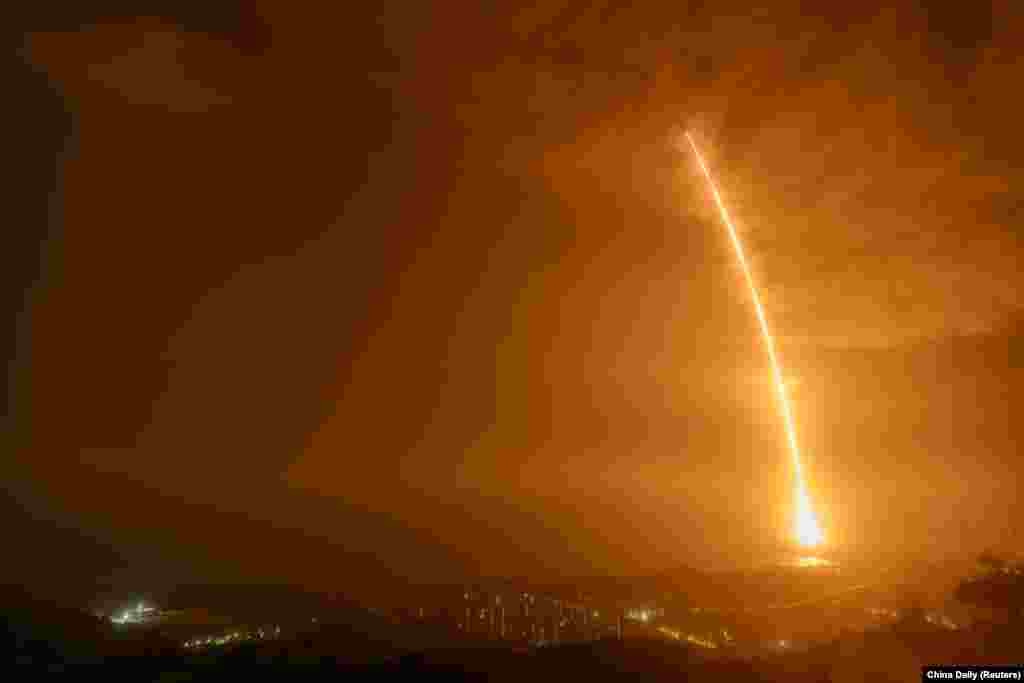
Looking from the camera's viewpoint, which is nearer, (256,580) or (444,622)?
(444,622)

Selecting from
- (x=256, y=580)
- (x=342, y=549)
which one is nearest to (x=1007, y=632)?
(x=256, y=580)

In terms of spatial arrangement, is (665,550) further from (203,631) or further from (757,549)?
(203,631)

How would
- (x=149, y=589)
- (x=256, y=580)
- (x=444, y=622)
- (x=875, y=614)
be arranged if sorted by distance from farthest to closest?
(x=256, y=580), (x=149, y=589), (x=444, y=622), (x=875, y=614)

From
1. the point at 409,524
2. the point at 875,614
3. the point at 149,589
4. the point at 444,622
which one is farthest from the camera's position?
the point at 409,524

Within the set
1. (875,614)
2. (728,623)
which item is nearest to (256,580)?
(728,623)

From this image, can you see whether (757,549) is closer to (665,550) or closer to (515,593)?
(665,550)

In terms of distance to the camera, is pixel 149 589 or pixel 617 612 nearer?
pixel 617 612

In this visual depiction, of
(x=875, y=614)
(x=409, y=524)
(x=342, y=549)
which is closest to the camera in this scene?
(x=875, y=614)

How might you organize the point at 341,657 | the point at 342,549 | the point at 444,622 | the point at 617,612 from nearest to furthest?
1. the point at 341,657
2. the point at 444,622
3. the point at 617,612
4. the point at 342,549
